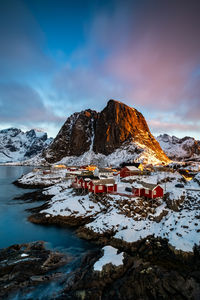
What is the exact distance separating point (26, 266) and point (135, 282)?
10.6 meters

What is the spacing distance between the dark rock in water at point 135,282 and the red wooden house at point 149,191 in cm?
1512

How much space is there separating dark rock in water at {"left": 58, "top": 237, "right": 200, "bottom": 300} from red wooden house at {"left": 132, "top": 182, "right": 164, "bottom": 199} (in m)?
15.1

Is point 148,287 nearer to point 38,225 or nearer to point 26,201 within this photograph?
point 38,225

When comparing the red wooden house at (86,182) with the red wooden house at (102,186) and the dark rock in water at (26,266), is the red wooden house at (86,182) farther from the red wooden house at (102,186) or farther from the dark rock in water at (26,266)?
A: the dark rock in water at (26,266)

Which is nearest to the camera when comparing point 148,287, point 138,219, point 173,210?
point 148,287

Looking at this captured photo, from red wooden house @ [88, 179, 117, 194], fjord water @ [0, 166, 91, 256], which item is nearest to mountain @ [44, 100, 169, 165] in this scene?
red wooden house @ [88, 179, 117, 194]

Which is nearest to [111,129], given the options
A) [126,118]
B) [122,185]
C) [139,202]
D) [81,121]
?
[126,118]

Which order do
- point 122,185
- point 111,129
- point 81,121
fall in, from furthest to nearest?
1. point 81,121
2. point 111,129
3. point 122,185

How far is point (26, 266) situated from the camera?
16.7 m

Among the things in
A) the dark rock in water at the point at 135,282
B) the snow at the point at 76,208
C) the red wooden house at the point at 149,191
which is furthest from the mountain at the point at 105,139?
the dark rock in water at the point at 135,282

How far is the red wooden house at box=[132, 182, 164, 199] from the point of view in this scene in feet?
106

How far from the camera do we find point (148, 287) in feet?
44.4

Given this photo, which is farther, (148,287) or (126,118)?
(126,118)

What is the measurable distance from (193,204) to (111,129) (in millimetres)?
133929
